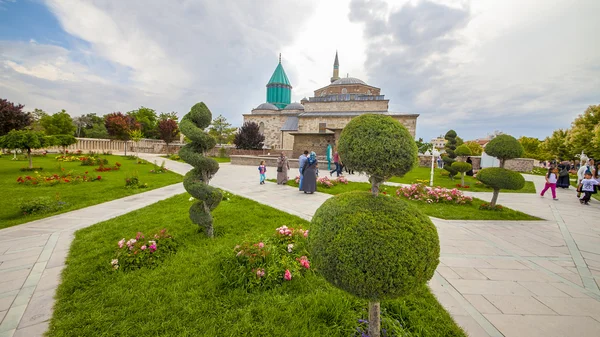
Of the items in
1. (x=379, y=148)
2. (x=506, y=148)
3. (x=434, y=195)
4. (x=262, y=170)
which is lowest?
(x=434, y=195)

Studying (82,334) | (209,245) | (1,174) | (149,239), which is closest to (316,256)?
(82,334)

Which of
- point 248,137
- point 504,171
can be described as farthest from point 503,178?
point 248,137

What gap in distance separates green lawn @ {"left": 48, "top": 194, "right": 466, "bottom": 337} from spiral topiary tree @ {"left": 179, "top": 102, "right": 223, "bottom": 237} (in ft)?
2.88

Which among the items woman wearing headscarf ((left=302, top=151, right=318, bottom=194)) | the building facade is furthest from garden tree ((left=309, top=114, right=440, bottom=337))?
the building facade

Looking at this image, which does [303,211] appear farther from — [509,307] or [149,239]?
Result: [509,307]

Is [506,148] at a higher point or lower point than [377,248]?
higher

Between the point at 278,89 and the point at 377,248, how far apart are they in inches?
1999

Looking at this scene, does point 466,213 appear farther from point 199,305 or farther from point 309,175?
point 199,305

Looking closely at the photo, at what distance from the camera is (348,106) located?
36.0 metres

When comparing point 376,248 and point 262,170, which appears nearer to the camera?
point 376,248

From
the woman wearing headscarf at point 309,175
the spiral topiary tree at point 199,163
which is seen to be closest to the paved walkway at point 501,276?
the spiral topiary tree at point 199,163

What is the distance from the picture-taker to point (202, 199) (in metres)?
4.75

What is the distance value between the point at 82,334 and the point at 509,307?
5.14 metres

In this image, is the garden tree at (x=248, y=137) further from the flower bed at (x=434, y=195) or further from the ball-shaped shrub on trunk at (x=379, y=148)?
the ball-shaped shrub on trunk at (x=379, y=148)
